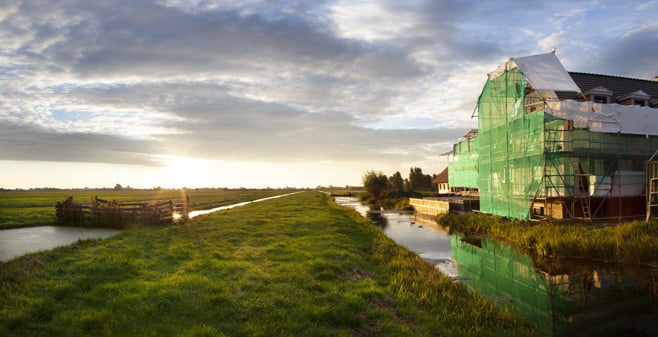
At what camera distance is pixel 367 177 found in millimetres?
63469

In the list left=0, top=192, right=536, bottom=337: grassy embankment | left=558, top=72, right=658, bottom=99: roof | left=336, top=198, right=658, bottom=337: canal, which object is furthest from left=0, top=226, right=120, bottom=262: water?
left=558, top=72, right=658, bottom=99: roof

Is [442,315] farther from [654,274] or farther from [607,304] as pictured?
[654,274]

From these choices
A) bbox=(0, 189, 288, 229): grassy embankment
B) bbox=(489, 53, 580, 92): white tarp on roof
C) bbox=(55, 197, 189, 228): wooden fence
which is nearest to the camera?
bbox=(489, 53, 580, 92): white tarp on roof

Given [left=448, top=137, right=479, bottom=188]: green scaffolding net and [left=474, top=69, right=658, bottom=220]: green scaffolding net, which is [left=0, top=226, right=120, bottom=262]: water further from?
[left=448, top=137, right=479, bottom=188]: green scaffolding net

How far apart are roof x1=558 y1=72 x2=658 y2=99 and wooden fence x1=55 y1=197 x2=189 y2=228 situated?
30672 mm

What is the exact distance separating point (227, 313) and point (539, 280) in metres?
10.7

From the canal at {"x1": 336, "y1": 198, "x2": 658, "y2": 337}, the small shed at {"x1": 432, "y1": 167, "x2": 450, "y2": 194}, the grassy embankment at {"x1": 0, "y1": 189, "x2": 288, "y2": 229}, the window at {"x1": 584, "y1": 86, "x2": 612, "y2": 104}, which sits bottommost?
the canal at {"x1": 336, "y1": 198, "x2": 658, "y2": 337}

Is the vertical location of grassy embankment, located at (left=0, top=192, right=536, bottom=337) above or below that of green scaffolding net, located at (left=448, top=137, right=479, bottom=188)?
below

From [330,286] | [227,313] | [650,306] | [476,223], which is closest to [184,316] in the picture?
[227,313]

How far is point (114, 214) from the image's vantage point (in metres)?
22.5

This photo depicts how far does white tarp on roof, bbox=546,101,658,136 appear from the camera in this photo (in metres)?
20.7

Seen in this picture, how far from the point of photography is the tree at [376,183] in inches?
2483

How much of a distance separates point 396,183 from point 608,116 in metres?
68.7

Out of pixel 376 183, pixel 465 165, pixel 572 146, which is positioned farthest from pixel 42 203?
pixel 572 146
